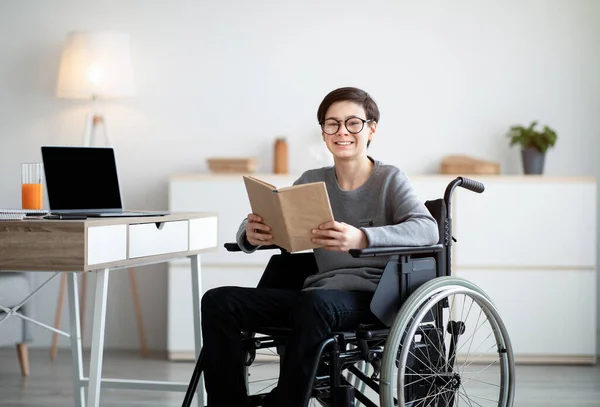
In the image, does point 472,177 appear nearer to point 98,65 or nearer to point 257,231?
point 98,65

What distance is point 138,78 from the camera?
196 inches

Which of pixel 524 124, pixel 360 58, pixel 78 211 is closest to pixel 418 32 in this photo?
pixel 360 58

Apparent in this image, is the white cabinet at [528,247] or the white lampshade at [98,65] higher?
the white lampshade at [98,65]

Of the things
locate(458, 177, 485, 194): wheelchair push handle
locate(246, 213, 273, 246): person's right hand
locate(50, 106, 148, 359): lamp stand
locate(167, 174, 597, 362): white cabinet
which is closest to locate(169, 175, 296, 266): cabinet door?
locate(167, 174, 597, 362): white cabinet

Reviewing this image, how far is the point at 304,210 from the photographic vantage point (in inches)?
92.7

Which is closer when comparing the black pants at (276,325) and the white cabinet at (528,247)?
the black pants at (276,325)

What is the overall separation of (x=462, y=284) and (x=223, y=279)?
225 cm

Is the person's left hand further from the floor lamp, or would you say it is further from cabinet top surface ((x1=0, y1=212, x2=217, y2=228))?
the floor lamp

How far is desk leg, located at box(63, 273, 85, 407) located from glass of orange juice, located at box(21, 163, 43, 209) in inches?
12.6

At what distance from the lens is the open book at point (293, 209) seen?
231 centimetres

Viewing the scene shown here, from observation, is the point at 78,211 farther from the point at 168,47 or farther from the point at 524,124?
the point at 524,124

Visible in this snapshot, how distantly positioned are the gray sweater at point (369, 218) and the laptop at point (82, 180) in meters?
0.62

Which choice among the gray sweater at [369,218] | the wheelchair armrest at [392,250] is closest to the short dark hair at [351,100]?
the gray sweater at [369,218]

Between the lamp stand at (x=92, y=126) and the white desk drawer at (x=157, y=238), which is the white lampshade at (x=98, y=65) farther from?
the white desk drawer at (x=157, y=238)
